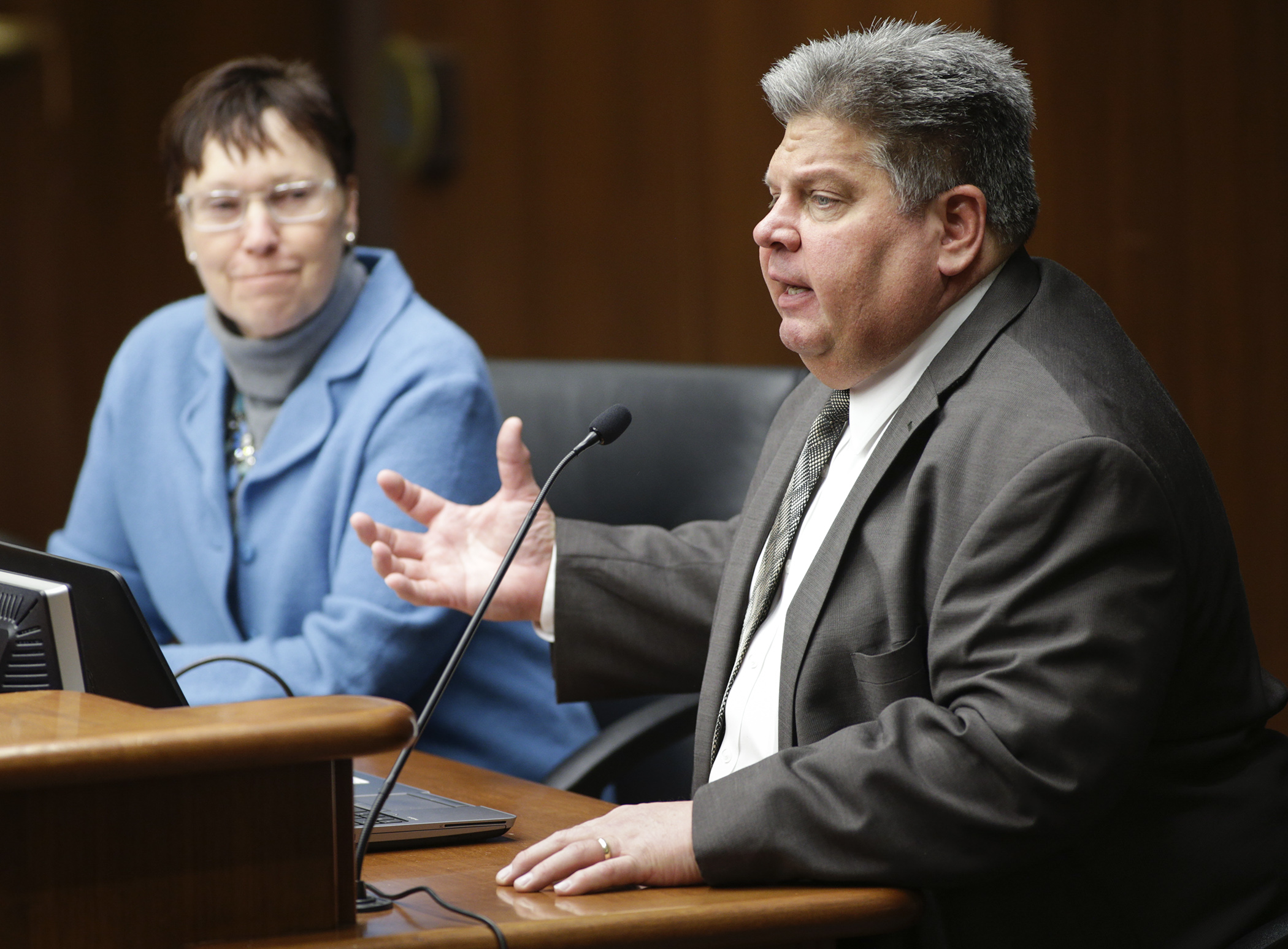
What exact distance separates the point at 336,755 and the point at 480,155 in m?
3.08

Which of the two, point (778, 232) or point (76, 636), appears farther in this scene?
point (778, 232)

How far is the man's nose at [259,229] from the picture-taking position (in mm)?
2021

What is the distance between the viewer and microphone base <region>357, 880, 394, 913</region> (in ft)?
3.15

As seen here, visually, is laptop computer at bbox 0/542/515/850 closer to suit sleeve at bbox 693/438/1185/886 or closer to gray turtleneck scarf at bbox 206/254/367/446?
suit sleeve at bbox 693/438/1185/886

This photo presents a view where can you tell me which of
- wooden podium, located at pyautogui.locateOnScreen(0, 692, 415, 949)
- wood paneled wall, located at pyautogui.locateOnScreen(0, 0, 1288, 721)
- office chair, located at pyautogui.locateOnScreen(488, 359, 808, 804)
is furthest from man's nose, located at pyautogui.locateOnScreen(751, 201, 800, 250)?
wood paneled wall, located at pyautogui.locateOnScreen(0, 0, 1288, 721)

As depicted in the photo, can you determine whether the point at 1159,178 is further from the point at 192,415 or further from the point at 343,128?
the point at 192,415

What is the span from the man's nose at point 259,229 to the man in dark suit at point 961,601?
943mm

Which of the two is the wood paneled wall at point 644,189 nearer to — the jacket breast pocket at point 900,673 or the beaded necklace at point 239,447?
the beaded necklace at point 239,447

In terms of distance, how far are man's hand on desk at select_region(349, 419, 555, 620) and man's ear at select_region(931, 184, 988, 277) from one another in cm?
48

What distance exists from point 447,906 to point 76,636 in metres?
0.36

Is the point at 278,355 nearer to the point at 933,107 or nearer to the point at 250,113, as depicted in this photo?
the point at 250,113

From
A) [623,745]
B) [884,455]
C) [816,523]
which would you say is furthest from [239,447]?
[884,455]

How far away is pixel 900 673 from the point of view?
1.12 m

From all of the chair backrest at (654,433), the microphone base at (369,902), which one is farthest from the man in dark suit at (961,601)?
the chair backrest at (654,433)
